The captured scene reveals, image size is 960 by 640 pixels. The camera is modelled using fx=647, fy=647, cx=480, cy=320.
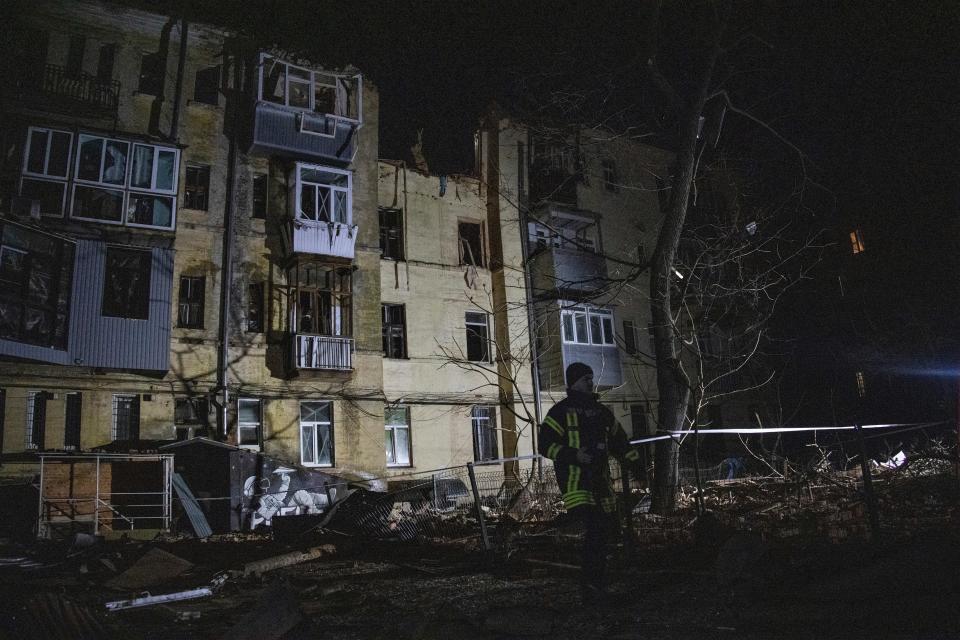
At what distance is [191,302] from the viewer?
65.1 feet

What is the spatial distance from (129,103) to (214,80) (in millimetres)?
2858

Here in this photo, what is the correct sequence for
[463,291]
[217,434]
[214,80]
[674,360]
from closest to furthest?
[674,360]
[217,434]
[214,80]
[463,291]

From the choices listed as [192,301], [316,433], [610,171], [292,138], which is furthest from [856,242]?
[192,301]

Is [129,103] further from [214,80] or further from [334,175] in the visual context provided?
[334,175]

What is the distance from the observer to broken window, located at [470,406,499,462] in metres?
23.2

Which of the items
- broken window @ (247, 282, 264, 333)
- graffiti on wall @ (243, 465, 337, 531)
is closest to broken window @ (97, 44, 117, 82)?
broken window @ (247, 282, 264, 333)

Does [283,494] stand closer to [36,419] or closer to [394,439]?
[394,439]

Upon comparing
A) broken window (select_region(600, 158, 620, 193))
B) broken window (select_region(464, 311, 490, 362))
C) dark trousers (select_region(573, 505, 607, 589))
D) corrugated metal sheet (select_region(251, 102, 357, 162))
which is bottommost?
dark trousers (select_region(573, 505, 607, 589))

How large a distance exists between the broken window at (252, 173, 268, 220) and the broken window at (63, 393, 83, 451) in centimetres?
763

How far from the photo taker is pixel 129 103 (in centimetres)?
2027

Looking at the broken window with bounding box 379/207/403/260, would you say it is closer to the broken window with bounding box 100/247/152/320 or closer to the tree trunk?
the broken window with bounding box 100/247/152/320

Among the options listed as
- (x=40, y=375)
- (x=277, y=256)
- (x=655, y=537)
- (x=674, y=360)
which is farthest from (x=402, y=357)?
(x=655, y=537)

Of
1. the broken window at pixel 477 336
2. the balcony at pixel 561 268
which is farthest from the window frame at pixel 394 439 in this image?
the balcony at pixel 561 268

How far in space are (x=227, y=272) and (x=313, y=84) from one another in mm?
7334
